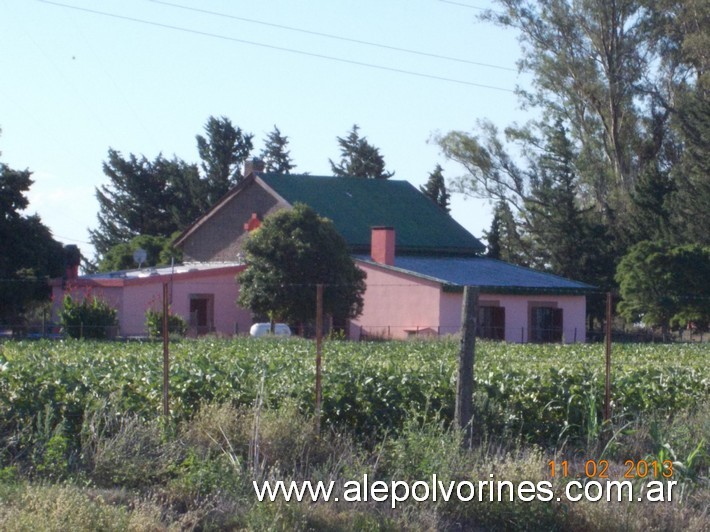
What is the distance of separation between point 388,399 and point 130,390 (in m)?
2.83

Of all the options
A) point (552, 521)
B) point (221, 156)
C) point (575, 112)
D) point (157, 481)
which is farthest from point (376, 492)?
point (221, 156)

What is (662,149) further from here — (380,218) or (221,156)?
(221,156)

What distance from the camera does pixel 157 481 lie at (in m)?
8.89

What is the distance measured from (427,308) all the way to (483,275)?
5256mm

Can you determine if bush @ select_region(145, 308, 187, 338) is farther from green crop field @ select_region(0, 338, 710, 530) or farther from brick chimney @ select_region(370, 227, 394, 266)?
green crop field @ select_region(0, 338, 710, 530)

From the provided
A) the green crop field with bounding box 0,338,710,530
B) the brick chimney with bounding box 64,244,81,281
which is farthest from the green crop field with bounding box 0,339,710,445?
the brick chimney with bounding box 64,244,81,281

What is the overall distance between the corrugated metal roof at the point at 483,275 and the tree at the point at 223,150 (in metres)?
29.8

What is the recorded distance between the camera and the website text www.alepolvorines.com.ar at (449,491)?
8.12 metres

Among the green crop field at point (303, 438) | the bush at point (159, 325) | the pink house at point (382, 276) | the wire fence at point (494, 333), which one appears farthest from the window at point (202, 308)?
the green crop field at point (303, 438)

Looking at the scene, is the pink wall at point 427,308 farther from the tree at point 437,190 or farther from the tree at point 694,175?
the tree at point 437,190

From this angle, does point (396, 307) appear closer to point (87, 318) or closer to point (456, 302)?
point (456, 302)

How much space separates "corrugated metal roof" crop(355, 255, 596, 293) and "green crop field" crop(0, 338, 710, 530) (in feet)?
87.5

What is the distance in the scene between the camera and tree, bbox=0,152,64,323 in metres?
39.5

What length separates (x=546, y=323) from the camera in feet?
138
